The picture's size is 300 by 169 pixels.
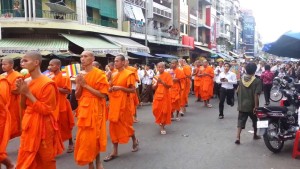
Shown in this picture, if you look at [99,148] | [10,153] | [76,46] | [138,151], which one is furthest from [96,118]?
[76,46]

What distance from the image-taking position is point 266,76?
43.5ft

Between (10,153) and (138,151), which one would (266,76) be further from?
(10,153)

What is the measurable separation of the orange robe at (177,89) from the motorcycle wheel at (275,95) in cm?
481

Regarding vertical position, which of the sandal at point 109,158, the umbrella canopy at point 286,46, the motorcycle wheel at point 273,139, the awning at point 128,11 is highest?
the awning at point 128,11

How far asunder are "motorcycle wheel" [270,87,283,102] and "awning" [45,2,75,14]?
1125 cm

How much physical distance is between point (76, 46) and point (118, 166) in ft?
50.3

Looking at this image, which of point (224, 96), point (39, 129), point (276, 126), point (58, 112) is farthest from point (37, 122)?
point (224, 96)

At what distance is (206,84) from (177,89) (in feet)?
10.4

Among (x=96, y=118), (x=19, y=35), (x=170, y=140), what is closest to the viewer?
(x=96, y=118)

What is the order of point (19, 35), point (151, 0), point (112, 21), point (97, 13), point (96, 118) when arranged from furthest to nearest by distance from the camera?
point (151, 0) < point (112, 21) < point (97, 13) < point (19, 35) < point (96, 118)

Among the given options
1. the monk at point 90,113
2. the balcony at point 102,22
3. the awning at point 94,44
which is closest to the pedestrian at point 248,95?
the monk at point 90,113

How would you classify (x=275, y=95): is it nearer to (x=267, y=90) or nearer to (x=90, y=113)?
(x=267, y=90)

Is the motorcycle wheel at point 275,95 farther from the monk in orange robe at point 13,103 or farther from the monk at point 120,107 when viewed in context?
the monk in orange robe at point 13,103

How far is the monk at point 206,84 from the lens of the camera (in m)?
13.4
